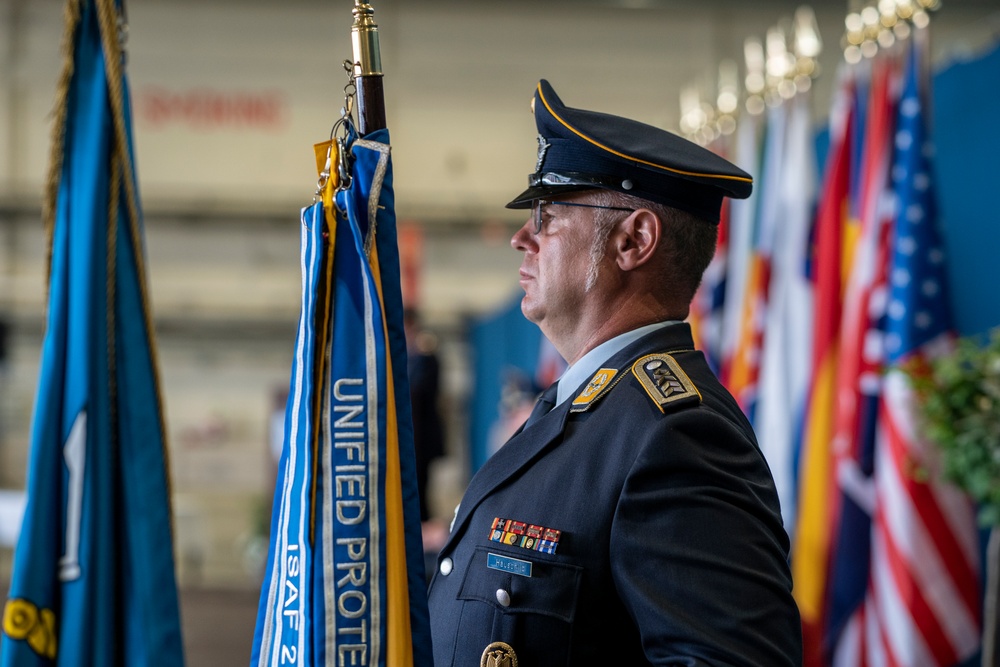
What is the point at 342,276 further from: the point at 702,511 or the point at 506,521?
the point at 702,511

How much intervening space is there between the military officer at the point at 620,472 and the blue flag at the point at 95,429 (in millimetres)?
400

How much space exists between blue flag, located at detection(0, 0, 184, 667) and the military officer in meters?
0.40

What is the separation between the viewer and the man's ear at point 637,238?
1.15 metres

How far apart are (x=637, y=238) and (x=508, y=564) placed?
0.37m

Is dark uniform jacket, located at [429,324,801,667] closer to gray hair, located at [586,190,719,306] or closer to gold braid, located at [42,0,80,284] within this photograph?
gray hair, located at [586,190,719,306]

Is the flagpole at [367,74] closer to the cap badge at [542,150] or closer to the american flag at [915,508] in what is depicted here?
the cap badge at [542,150]

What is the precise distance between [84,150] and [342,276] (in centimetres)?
52

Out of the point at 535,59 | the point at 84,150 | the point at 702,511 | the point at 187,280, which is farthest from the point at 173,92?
the point at 702,511

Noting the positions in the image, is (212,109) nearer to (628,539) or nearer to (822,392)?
(822,392)

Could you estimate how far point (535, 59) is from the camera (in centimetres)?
934

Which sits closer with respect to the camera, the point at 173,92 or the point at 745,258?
the point at 745,258

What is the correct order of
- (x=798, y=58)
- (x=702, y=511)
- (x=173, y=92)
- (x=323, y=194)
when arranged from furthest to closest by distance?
1. (x=173, y=92)
2. (x=798, y=58)
3. (x=323, y=194)
4. (x=702, y=511)

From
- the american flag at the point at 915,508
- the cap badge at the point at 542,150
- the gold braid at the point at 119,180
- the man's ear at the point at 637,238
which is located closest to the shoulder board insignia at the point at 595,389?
the man's ear at the point at 637,238

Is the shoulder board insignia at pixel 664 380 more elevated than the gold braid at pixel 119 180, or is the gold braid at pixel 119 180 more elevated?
the gold braid at pixel 119 180
